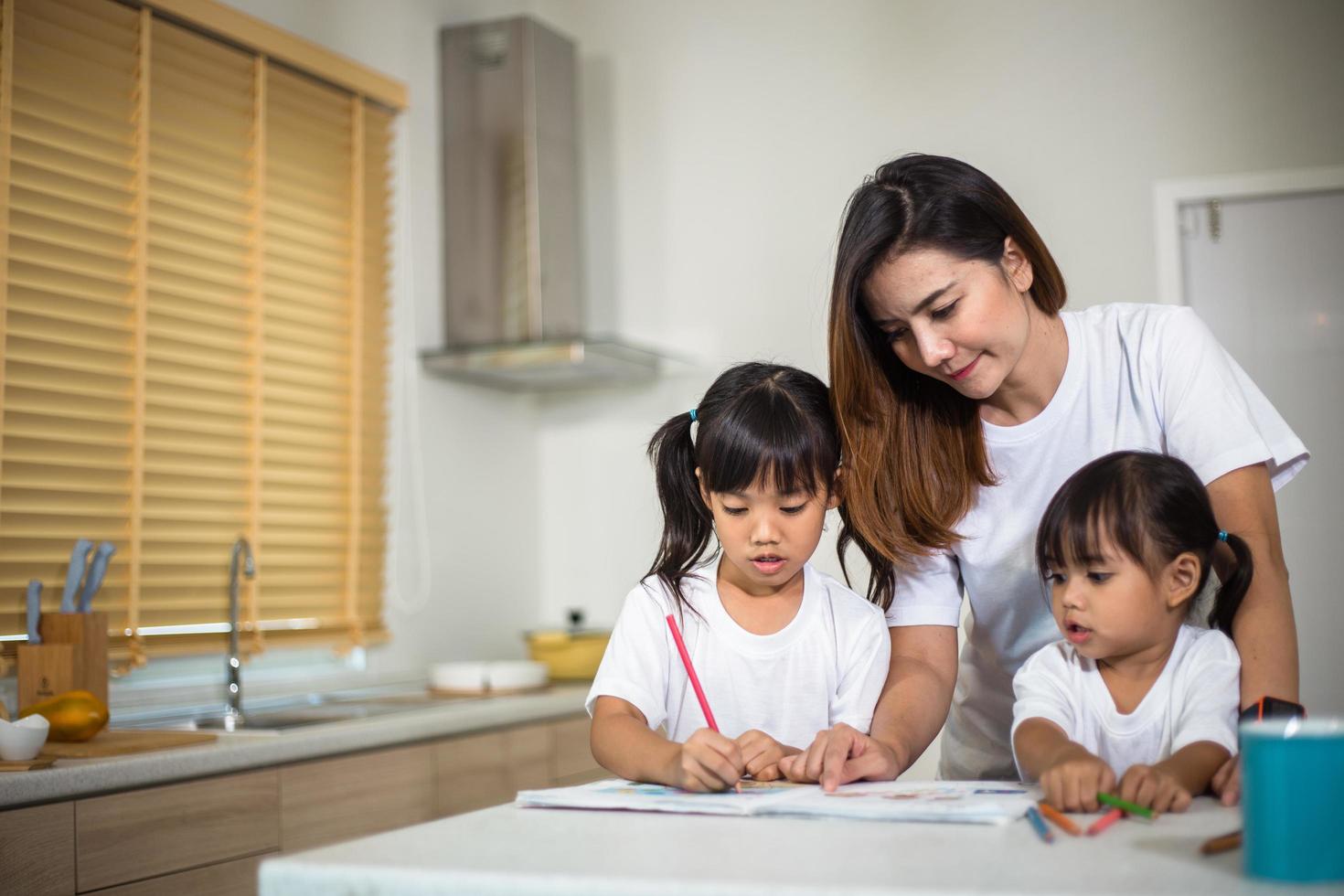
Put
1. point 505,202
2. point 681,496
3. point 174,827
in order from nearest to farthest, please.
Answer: point 681,496 → point 174,827 → point 505,202

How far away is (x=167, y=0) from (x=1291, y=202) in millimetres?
2632

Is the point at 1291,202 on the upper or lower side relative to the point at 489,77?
lower

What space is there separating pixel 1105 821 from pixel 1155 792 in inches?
3.9

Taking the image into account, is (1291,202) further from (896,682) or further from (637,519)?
(896,682)

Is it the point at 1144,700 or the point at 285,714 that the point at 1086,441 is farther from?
the point at 285,714

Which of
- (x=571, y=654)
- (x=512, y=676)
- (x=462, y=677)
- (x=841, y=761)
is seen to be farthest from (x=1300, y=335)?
(x=841, y=761)

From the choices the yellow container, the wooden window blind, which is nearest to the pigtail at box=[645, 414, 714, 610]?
the wooden window blind

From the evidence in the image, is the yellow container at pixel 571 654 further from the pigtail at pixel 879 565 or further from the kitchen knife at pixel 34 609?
the pigtail at pixel 879 565

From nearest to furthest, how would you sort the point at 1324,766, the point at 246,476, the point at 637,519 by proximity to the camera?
the point at 1324,766 → the point at 246,476 → the point at 637,519

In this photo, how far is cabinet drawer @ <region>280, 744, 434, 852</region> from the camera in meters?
2.09

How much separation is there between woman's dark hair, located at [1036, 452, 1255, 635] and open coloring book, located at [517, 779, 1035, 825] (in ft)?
0.84

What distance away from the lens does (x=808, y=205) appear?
3561 mm

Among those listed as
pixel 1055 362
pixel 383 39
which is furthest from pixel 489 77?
pixel 1055 362

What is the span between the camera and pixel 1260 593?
3.84ft
